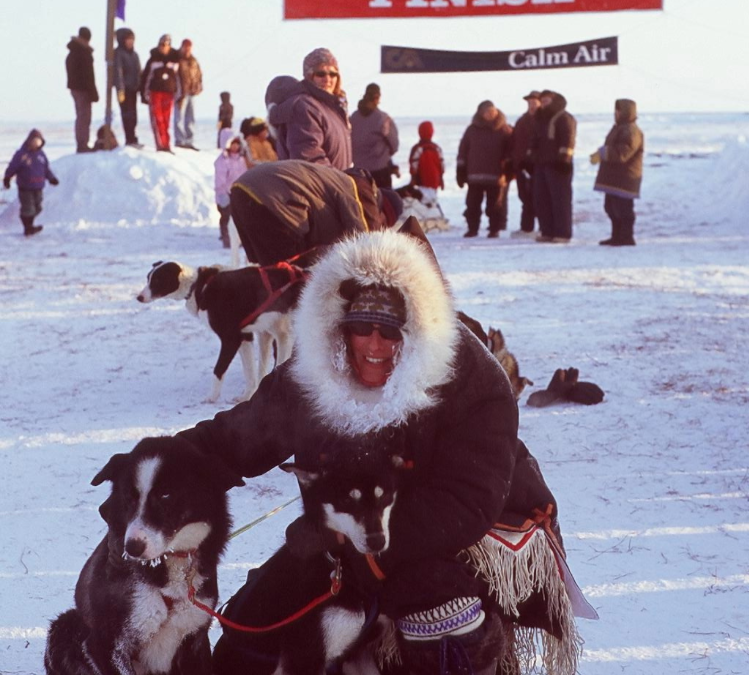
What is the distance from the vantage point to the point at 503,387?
258 centimetres

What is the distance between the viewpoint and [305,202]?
194 inches

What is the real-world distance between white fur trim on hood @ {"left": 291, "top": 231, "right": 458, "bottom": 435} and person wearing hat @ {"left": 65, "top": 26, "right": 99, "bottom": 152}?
12356 millimetres

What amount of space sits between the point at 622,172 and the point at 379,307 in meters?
9.09

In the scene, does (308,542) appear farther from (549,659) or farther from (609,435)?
(609,435)

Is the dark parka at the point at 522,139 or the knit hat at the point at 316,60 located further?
the dark parka at the point at 522,139

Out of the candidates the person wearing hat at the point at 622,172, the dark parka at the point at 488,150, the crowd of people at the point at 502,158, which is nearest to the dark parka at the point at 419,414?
the crowd of people at the point at 502,158

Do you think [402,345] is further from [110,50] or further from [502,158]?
[110,50]

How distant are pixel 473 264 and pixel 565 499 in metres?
5.80

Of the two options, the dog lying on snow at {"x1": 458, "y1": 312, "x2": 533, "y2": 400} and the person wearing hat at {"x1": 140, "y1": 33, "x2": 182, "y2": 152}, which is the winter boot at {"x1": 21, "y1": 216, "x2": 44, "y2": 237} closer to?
the person wearing hat at {"x1": 140, "y1": 33, "x2": 182, "y2": 152}

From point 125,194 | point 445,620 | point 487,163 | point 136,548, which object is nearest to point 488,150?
→ point 487,163

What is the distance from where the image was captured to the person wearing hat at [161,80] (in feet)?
45.5

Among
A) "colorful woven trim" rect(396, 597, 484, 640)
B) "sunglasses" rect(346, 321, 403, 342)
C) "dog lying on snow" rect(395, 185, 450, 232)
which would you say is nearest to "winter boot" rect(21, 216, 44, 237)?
"dog lying on snow" rect(395, 185, 450, 232)

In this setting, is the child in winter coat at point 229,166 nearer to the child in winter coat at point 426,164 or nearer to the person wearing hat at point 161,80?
the child in winter coat at point 426,164

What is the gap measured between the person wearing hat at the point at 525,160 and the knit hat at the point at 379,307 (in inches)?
365
